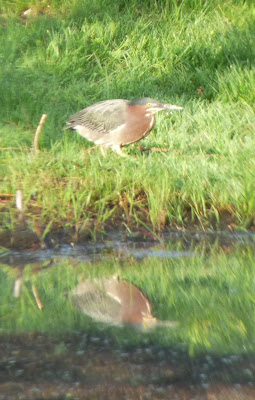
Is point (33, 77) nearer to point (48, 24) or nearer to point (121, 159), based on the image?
point (48, 24)

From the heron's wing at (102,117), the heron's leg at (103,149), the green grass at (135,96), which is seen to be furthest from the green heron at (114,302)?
the heron's wing at (102,117)

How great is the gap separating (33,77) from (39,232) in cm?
382

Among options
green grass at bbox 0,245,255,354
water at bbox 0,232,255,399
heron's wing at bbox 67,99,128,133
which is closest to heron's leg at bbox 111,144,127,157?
heron's wing at bbox 67,99,128,133

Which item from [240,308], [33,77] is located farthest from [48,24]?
[240,308]

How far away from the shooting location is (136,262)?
5.00 m

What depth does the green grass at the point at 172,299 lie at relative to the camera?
12.2ft

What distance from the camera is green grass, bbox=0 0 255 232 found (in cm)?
582

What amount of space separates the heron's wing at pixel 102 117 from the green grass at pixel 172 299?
6.25 feet

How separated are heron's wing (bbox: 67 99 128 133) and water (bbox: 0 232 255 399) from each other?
1632 millimetres

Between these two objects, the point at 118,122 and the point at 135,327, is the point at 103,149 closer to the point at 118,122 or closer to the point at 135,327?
the point at 118,122

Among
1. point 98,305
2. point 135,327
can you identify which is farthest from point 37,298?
point 135,327

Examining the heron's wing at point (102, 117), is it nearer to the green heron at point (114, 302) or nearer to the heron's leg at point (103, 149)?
the heron's leg at point (103, 149)

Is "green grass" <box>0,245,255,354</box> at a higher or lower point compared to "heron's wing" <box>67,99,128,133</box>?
higher

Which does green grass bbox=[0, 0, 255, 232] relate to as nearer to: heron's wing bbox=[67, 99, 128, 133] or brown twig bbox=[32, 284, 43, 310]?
heron's wing bbox=[67, 99, 128, 133]
